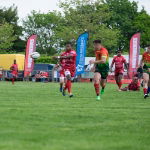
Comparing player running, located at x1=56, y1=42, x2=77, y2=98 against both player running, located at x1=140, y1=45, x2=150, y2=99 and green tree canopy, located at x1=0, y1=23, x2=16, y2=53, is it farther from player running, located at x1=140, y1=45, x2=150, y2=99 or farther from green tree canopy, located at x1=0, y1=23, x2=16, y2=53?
green tree canopy, located at x1=0, y1=23, x2=16, y2=53

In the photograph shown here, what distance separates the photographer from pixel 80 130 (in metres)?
9.46

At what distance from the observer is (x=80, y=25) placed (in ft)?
262

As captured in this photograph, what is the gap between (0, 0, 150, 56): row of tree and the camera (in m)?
79.3

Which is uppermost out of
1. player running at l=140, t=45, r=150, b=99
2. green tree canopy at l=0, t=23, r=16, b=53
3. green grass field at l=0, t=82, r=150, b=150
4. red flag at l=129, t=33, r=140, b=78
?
green tree canopy at l=0, t=23, r=16, b=53

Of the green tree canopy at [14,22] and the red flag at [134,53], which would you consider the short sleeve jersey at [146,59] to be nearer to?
the red flag at [134,53]

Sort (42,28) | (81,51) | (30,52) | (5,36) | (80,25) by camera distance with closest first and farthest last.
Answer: (81,51)
(30,52)
(80,25)
(5,36)
(42,28)

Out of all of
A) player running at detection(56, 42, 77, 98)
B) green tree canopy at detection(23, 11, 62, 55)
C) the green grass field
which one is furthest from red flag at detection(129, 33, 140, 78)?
green tree canopy at detection(23, 11, 62, 55)

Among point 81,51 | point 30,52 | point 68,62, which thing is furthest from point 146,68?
point 30,52

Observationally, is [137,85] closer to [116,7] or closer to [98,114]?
[98,114]

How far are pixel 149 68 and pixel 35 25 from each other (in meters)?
111

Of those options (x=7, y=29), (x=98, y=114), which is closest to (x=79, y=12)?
(x=7, y=29)

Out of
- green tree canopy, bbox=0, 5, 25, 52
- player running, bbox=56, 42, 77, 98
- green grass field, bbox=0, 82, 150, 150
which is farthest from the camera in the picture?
green tree canopy, bbox=0, 5, 25, 52

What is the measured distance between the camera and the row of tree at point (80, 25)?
3123 inches

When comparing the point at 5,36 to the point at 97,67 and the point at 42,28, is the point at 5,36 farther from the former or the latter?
Answer: the point at 97,67
